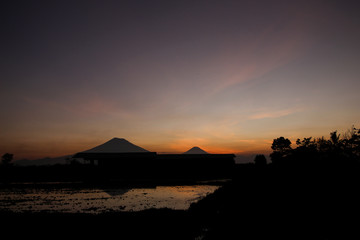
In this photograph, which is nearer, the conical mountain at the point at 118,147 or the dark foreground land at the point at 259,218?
the dark foreground land at the point at 259,218

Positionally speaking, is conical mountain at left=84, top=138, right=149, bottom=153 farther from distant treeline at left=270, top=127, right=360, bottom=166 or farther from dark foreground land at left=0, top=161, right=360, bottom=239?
dark foreground land at left=0, top=161, right=360, bottom=239

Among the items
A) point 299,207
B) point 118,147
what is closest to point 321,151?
point 299,207

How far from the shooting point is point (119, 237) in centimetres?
841

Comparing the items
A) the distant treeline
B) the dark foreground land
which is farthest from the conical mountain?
the dark foreground land

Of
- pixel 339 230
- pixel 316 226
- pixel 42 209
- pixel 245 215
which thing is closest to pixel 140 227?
pixel 245 215

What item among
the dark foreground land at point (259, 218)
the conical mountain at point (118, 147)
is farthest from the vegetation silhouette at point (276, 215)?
the conical mountain at point (118, 147)

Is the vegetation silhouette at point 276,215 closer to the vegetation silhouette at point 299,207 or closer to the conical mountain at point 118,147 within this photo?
the vegetation silhouette at point 299,207

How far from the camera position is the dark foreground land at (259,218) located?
743 cm

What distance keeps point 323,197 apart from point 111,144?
160242mm

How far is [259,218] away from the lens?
8.69m

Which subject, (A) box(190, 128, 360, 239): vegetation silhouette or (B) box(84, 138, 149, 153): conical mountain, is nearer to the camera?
(A) box(190, 128, 360, 239): vegetation silhouette

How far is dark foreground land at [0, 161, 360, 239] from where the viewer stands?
7430 millimetres

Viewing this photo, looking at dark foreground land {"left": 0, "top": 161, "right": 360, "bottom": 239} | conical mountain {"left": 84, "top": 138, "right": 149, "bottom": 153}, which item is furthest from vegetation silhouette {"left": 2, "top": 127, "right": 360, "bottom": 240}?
conical mountain {"left": 84, "top": 138, "right": 149, "bottom": 153}

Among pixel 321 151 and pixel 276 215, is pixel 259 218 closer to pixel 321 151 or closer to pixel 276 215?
pixel 276 215
